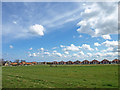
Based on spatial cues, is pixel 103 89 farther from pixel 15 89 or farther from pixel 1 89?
pixel 1 89

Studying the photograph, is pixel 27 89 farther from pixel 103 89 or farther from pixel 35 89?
pixel 103 89

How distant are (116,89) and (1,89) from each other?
15.0 metres

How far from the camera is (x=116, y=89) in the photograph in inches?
615

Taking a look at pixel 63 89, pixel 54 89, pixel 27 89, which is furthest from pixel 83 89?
pixel 27 89

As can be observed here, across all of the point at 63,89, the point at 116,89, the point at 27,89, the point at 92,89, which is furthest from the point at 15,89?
the point at 116,89

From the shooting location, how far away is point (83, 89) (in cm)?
1509

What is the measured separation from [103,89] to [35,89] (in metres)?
8.93

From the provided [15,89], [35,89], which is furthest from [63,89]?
[15,89]

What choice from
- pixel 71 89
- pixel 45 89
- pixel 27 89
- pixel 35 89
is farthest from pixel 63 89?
pixel 27 89

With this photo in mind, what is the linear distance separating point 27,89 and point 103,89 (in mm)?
9960

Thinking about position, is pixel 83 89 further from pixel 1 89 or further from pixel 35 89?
pixel 1 89

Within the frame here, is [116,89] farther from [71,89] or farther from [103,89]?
[71,89]

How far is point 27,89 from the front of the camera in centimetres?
1496

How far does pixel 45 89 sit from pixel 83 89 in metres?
4.87
